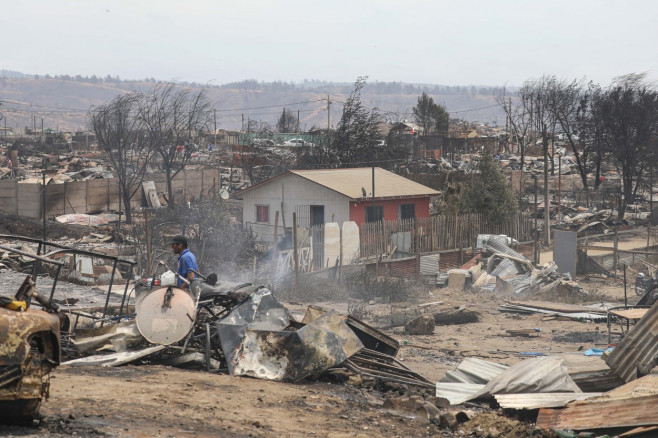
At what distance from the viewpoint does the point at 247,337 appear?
8688mm

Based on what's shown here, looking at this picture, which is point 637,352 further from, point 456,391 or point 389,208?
point 389,208

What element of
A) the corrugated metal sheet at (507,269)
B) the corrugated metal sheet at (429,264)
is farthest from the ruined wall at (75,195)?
the corrugated metal sheet at (507,269)

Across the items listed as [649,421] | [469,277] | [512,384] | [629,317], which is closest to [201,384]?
[512,384]

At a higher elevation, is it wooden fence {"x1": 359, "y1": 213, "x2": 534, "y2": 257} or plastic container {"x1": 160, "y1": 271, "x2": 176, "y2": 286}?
plastic container {"x1": 160, "y1": 271, "x2": 176, "y2": 286}

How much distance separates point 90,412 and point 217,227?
17.2 metres

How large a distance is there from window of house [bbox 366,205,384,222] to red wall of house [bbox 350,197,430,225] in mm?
142

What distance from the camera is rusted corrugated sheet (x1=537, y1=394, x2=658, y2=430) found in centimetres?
724

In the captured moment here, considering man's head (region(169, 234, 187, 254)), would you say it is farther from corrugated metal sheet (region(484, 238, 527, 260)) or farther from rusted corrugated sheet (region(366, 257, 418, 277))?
corrugated metal sheet (region(484, 238, 527, 260))

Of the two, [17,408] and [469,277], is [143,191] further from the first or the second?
[17,408]

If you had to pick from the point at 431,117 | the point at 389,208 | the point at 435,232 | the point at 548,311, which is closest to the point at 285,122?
the point at 431,117

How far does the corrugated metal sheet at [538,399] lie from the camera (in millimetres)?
8023

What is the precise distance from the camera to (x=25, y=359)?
5176 mm

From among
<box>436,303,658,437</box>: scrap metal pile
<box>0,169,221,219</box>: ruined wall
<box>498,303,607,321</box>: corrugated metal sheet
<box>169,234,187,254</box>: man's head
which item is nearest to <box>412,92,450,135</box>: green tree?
<box>0,169,221,219</box>: ruined wall

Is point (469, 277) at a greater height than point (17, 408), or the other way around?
point (17, 408)
